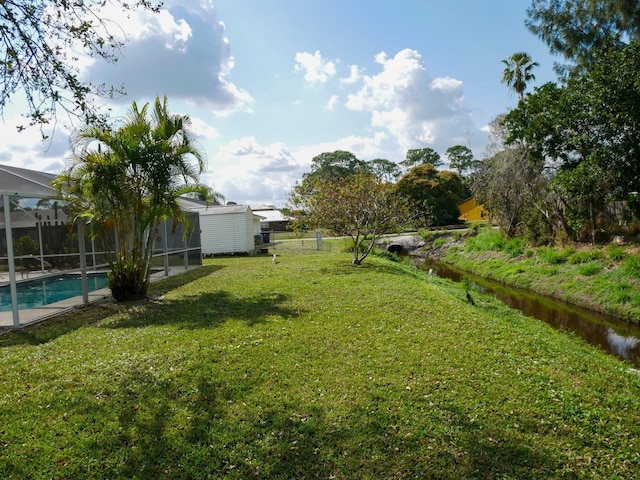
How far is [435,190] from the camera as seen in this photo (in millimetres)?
40125

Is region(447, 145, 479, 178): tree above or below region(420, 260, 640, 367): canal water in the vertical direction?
above

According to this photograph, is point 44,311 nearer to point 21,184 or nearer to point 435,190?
point 21,184

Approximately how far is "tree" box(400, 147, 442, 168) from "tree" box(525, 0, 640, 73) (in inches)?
2157

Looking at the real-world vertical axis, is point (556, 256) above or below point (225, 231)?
below

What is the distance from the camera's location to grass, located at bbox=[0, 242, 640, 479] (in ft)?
11.2

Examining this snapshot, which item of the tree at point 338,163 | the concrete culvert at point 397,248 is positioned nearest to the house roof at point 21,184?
the concrete culvert at point 397,248

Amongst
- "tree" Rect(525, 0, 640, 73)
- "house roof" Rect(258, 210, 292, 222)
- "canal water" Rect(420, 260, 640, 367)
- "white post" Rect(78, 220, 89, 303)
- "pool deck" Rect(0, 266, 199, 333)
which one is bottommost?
"canal water" Rect(420, 260, 640, 367)

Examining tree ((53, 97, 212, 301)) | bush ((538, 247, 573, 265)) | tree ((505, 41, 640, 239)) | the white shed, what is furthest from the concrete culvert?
tree ((53, 97, 212, 301))

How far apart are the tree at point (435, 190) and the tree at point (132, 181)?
3198 cm

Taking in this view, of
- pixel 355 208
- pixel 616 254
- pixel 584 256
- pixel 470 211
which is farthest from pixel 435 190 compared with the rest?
pixel 355 208

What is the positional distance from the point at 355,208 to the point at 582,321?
7.83 metres

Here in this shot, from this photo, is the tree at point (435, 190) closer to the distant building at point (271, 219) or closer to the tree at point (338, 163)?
the distant building at point (271, 219)

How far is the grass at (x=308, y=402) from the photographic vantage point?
3.42 m

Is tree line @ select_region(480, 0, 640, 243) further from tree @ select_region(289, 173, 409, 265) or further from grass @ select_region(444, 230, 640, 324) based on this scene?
tree @ select_region(289, 173, 409, 265)
